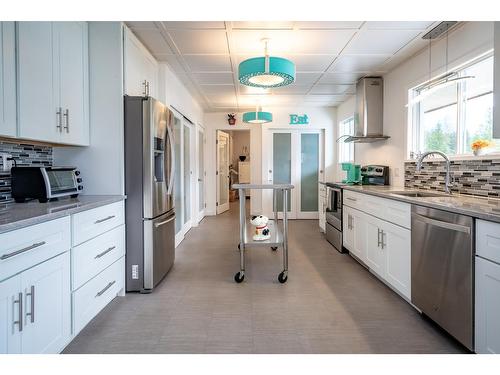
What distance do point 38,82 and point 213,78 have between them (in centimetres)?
277

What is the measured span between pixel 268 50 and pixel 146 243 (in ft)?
7.85

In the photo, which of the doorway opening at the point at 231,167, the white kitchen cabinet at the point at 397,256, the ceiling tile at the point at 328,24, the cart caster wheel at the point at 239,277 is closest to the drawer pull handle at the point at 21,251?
the cart caster wheel at the point at 239,277

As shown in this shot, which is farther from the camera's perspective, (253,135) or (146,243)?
(253,135)

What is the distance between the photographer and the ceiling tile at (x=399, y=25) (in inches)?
107

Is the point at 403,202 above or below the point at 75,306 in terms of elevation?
above

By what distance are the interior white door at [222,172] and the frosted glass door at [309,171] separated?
2.01m

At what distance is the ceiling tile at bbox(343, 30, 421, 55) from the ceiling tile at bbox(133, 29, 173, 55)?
1970 mm

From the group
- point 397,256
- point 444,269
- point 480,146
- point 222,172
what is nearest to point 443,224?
point 444,269

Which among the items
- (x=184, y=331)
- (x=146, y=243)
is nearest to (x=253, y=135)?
(x=146, y=243)

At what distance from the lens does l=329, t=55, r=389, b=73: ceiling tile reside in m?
3.59

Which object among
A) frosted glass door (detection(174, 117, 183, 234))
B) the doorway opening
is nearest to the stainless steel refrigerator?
frosted glass door (detection(174, 117, 183, 234))
